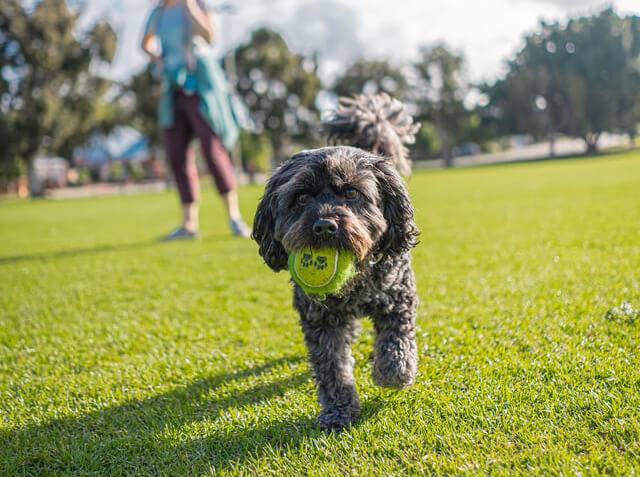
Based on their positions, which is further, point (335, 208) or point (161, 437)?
point (335, 208)

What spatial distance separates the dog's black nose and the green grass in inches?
39.9

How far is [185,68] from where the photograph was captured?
26.3 feet

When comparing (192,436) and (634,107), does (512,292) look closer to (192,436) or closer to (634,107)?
(192,436)

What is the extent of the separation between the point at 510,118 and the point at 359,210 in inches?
2699

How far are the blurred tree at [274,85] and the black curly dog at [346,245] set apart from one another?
55129 mm

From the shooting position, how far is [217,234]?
33.1 ft

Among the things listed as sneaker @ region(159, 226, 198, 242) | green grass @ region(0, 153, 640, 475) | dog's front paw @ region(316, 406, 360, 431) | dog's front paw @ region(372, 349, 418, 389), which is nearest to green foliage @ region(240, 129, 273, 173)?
sneaker @ region(159, 226, 198, 242)

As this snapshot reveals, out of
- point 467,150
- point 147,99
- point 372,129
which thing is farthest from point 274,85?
point 372,129

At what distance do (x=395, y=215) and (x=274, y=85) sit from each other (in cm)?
5764

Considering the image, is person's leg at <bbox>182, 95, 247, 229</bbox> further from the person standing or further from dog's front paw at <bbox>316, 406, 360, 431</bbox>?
dog's front paw at <bbox>316, 406, 360, 431</bbox>

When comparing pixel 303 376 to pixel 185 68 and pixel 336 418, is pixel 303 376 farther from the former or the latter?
pixel 185 68

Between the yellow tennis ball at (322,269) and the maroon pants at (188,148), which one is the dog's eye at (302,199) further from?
the maroon pants at (188,148)

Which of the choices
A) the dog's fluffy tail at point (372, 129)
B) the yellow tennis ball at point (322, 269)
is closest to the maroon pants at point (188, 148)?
the dog's fluffy tail at point (372, 129)

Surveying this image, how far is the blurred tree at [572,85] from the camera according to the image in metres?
47.5
